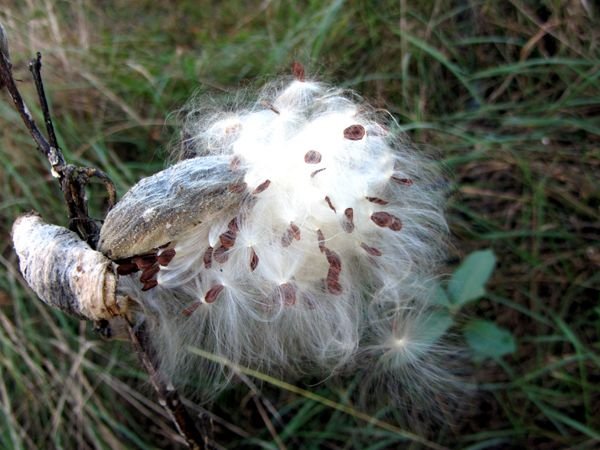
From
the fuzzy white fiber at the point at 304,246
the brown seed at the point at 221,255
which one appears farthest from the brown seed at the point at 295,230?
the brown seed at the point at 221,255

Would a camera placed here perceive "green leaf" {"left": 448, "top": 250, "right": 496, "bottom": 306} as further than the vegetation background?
No

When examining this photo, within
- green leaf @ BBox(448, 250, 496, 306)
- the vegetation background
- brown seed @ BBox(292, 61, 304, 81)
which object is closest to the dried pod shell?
brown seed @ BBox(292, 61, 304, 81)

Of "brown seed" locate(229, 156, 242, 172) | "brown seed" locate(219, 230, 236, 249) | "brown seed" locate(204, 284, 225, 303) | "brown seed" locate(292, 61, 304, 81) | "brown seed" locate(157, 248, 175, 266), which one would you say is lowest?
"brown seed" locate(204, 284, 225, 303)

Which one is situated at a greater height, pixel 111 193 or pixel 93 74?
pixel 111 193

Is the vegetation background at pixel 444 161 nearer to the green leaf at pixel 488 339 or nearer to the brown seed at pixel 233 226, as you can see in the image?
the green leaf at pixel 488 339

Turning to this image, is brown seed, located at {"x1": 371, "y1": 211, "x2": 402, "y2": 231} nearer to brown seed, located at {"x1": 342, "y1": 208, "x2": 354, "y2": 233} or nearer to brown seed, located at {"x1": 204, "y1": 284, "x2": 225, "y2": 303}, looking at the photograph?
brown seed, located at {"x1": 342, "y1": 208, "x2": 354, "y2": 233}

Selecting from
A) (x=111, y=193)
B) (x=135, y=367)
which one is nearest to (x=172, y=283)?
(x=111, y=193)

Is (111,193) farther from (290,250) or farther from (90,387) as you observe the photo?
(90,387)
